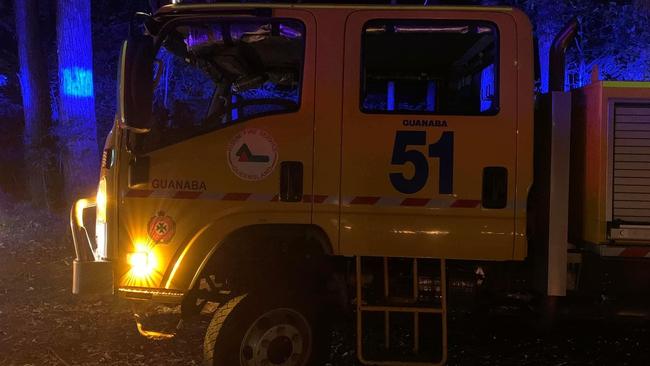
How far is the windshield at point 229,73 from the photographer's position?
3938mm

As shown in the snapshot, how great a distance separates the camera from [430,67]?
4387 millimetres

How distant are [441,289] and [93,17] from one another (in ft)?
53.5

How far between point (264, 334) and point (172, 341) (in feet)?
5.05

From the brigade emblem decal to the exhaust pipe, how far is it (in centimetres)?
287

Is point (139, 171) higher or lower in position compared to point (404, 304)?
higher

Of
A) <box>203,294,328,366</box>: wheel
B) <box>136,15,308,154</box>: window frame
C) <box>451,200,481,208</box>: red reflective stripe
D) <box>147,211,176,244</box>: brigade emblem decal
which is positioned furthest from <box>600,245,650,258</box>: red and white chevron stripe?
<box>147,211,176,244</box>: brigade emblem decal

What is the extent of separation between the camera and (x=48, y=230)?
10938 millimetres

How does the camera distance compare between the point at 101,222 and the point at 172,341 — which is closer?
the point at 101,222

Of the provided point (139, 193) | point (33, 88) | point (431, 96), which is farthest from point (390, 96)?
point (33, 88)

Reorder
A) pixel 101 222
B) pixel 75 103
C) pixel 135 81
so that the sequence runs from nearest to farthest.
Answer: pixel 135 81 < pixel 101 222 < pixel 75 103

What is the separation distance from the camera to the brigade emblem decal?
12.8ft

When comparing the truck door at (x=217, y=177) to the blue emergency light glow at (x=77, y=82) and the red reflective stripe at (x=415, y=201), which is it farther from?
the blue emergency light glow at (x=77, y=82)

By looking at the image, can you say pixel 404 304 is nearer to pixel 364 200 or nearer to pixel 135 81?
pixel 364 200

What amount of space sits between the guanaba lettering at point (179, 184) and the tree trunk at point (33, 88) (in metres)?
11.0
